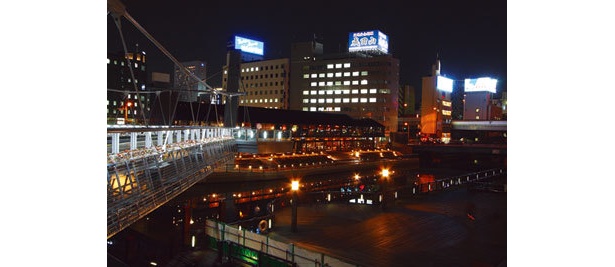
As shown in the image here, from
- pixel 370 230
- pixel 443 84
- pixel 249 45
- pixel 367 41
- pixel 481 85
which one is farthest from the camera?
pixel 481 85

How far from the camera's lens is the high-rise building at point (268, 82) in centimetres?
6650

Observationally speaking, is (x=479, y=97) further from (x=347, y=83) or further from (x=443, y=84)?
(x=347, y=83)

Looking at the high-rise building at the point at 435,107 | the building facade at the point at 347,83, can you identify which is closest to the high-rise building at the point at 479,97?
the high-rise building at the point at 435,107

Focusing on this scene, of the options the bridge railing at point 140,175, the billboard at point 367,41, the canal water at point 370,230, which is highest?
the billboard at point 367,41

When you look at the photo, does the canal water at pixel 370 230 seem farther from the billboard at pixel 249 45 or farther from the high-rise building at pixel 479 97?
the high-rise building at pixel 479 97

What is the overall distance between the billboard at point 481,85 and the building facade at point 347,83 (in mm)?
17076

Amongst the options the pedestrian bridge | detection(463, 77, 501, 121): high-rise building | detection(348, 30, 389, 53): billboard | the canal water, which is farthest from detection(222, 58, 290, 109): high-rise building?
the pedestrian bridge

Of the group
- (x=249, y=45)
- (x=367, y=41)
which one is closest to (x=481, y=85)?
(x=367, y=41)

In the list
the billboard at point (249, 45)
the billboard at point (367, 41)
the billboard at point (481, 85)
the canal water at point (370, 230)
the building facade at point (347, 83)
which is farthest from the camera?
the billboard at point (481, 85)

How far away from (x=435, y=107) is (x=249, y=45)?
2942 centimetres

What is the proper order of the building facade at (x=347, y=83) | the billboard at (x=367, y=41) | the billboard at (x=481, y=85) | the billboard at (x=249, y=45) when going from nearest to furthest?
the building facade at (x=347, y=83), the billboard at (x=367, y=41), the billboard at (x=249, y=45), the billboard at (x=481, y=85)

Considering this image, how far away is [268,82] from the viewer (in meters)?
67.7

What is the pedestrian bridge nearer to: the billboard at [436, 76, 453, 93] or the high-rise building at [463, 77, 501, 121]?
the billboard at [436, 76, 453, 93]
